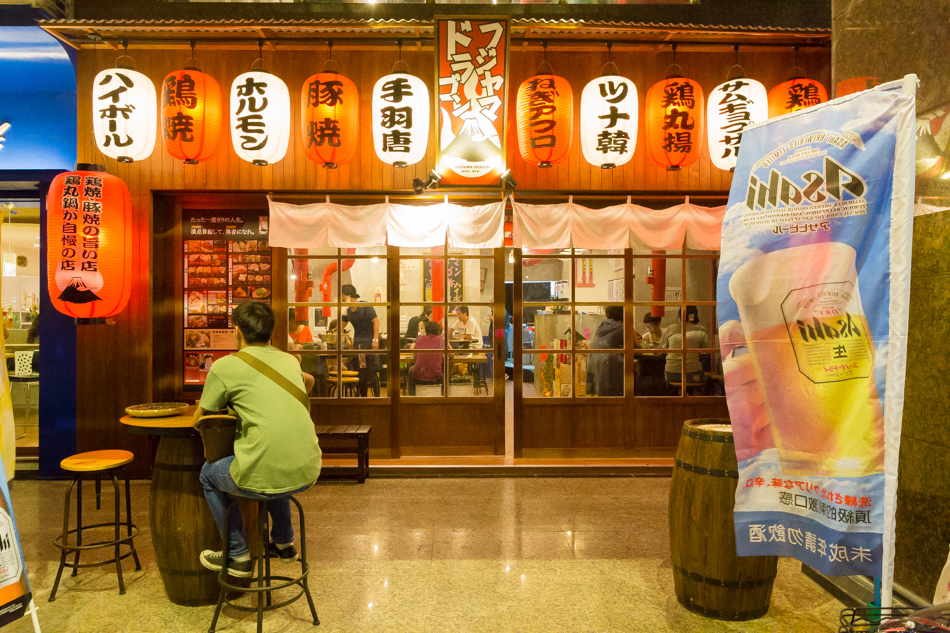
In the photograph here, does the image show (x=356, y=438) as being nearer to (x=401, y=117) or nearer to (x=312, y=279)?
(x=312, y=279)

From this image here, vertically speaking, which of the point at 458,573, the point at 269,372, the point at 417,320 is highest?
the point at 417,320

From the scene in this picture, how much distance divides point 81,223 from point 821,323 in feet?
20.7

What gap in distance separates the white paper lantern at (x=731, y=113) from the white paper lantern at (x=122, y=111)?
5.94m

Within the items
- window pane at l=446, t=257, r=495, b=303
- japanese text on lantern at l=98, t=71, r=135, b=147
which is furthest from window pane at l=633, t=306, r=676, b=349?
japanese text on lantern at l=98, t=71, r=135, b=147

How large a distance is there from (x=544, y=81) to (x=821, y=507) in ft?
15.4

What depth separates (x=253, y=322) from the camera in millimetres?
3520

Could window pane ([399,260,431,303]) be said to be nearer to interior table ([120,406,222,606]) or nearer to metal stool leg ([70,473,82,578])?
interior table ([120,406,222,606])

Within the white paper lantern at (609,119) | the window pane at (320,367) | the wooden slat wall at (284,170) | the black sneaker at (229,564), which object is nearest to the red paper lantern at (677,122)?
the white paper lantern at (609,119)

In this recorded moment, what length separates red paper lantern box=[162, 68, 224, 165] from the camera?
18.5 feet

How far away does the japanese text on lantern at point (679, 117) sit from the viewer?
5957mm

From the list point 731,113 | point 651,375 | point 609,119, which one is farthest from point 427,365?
point 731,113

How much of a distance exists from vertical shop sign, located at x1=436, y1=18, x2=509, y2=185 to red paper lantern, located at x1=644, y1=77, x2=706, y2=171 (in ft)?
5.62

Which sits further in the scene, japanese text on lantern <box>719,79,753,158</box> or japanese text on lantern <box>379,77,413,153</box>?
japanese text on lantern <box>719,79,753,158</box>

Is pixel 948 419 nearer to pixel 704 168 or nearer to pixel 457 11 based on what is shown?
pixel 704 168
